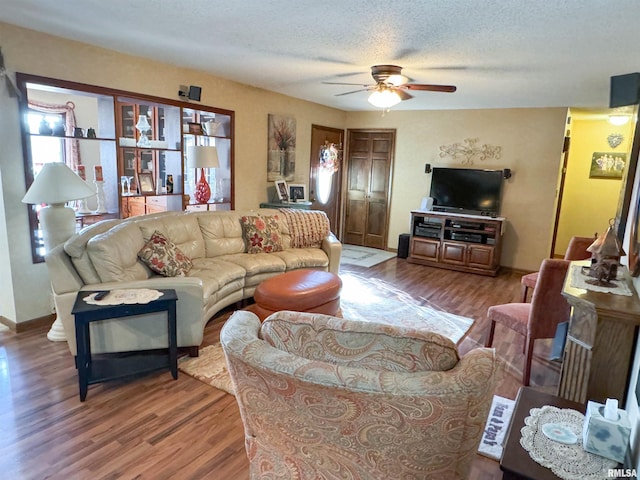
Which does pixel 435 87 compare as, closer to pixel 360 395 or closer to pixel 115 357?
pixel 360 395

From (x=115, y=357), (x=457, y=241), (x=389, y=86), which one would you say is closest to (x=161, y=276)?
(x=115, y=357)

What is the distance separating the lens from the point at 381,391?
109cm

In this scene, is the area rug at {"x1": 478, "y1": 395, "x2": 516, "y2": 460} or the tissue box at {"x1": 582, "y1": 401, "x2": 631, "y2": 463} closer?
the tissue box at {"x1": 582, "y1": 401, "x2": 631, "y2": 463}

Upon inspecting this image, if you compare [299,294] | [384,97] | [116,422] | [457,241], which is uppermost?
[384,97]

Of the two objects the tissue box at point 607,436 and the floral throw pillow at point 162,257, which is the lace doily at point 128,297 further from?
the tissue box at point 607,436

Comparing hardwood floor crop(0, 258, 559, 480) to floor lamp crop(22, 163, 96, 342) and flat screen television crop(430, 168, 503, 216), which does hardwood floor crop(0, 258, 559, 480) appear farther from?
flat screen television crop(430, 168, 503, 216)

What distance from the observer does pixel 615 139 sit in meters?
6.57

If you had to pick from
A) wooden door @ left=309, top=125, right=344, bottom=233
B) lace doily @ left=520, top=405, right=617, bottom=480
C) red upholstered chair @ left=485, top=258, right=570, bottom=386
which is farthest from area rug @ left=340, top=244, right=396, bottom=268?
lace doily @ left=520, top=405, right=617, bottom=480

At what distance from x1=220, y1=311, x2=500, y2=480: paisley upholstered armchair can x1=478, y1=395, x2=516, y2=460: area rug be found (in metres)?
1.16

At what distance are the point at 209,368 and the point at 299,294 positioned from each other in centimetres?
92

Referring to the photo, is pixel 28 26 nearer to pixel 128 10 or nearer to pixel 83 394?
pixel 128 10

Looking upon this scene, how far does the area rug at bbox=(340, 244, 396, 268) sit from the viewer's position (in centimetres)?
648

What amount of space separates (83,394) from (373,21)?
301 centimetres

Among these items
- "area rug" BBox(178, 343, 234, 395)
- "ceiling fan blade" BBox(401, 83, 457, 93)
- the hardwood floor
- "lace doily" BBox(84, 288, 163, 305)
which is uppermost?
"ceiling fan blade" BBox(401, 83, 457, 93)
